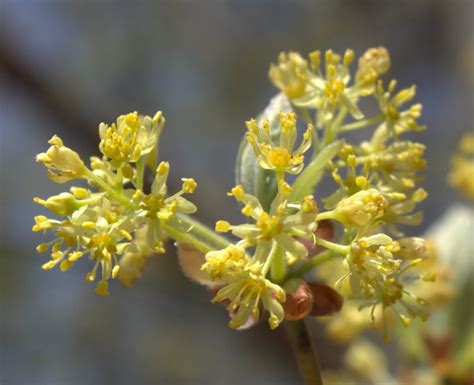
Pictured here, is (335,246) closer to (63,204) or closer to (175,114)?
(63,204)

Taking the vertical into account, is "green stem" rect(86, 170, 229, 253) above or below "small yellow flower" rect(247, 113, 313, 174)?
below

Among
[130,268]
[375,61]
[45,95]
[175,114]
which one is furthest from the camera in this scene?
[175,114]

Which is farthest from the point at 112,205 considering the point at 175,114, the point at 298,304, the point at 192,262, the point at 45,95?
the point at 175,114

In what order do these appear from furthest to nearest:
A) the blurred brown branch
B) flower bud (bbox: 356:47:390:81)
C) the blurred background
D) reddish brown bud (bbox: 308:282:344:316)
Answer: the blurred background → the blurred brown branch → flower bud (bbox: 356:47:390:81) → reddish brown bud (bbox: 308:282:344:316)

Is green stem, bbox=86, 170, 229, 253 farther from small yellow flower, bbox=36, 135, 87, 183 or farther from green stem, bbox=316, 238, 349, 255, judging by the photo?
green stem, bbox=316, 238, 349, 255

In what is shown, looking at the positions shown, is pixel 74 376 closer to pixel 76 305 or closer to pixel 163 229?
pixel 76 305

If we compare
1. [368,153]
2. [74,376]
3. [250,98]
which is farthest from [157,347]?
[368,153]

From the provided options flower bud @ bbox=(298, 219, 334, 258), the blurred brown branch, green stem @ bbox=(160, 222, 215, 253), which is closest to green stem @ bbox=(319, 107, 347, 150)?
flower bud @ bbox=(298, 219, 334, 258)

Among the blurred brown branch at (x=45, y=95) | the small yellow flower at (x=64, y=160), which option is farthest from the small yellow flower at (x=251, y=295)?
the blurred brown branch at (x=45, y=95)
